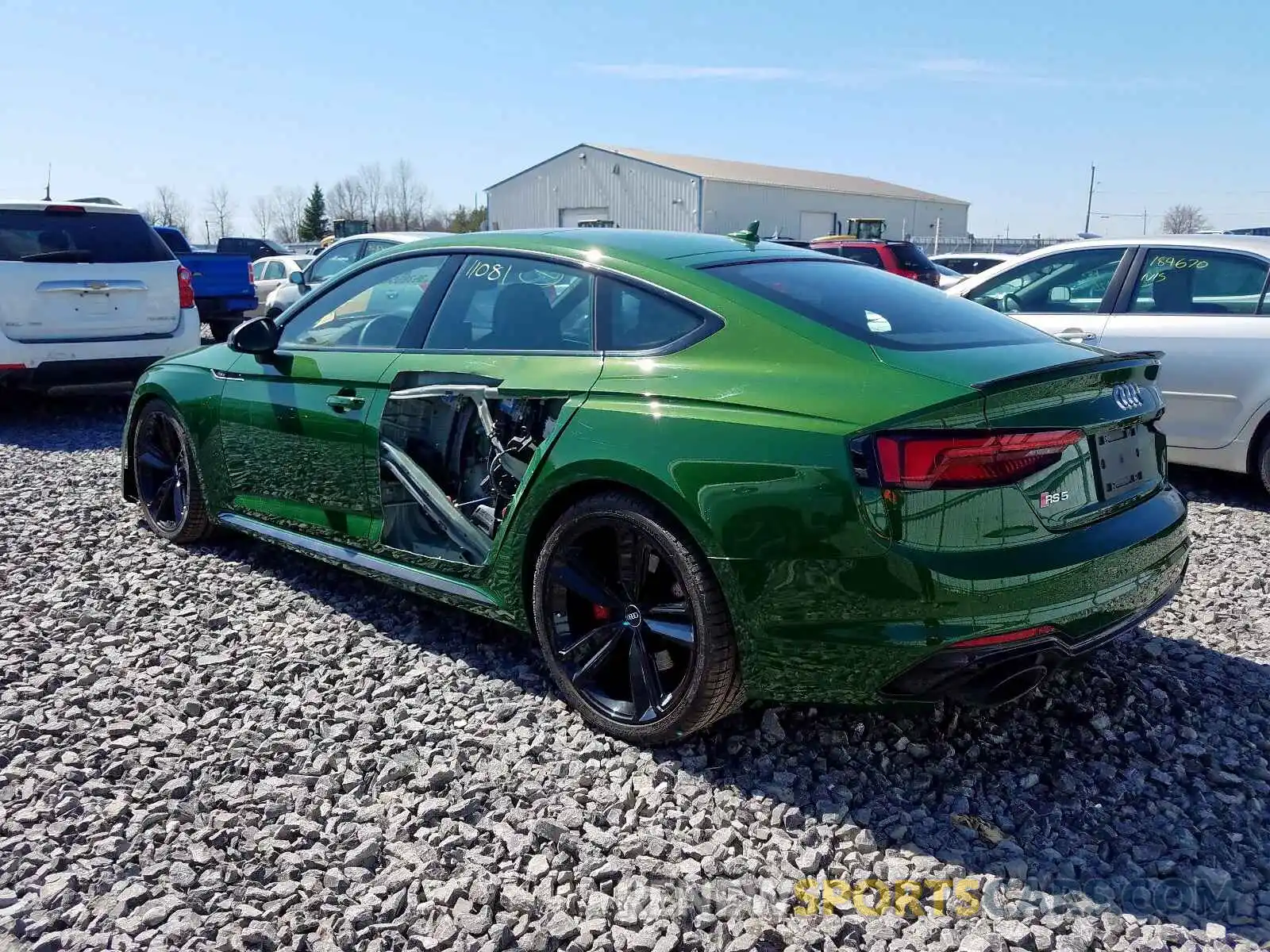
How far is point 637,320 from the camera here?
10.8ft

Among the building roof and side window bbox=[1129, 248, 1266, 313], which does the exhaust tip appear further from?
the building roof

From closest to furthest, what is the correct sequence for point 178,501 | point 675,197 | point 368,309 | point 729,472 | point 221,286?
point 729,472, point 368,309, point 178,501, point 221,286, point 675,197

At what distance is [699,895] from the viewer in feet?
8.21

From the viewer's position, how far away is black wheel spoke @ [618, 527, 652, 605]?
3.11 m

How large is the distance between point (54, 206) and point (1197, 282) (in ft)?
27.3

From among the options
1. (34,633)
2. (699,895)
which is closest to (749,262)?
(699,895)

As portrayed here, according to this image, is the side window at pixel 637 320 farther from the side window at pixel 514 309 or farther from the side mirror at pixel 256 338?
the side mirror at pixel 256 338

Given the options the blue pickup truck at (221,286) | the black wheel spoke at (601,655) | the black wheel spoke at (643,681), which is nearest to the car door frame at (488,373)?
the black wheel spoke at (601,655)

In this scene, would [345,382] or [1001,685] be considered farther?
[345,382]

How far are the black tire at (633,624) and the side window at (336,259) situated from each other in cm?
972

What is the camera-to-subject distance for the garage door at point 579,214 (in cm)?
4594

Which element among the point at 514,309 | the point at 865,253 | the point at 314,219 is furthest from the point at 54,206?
the point at 314,219

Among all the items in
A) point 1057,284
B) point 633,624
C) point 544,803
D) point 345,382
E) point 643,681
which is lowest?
point 544,803

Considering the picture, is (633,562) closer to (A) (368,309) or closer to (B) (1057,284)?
(A) (368,309)
